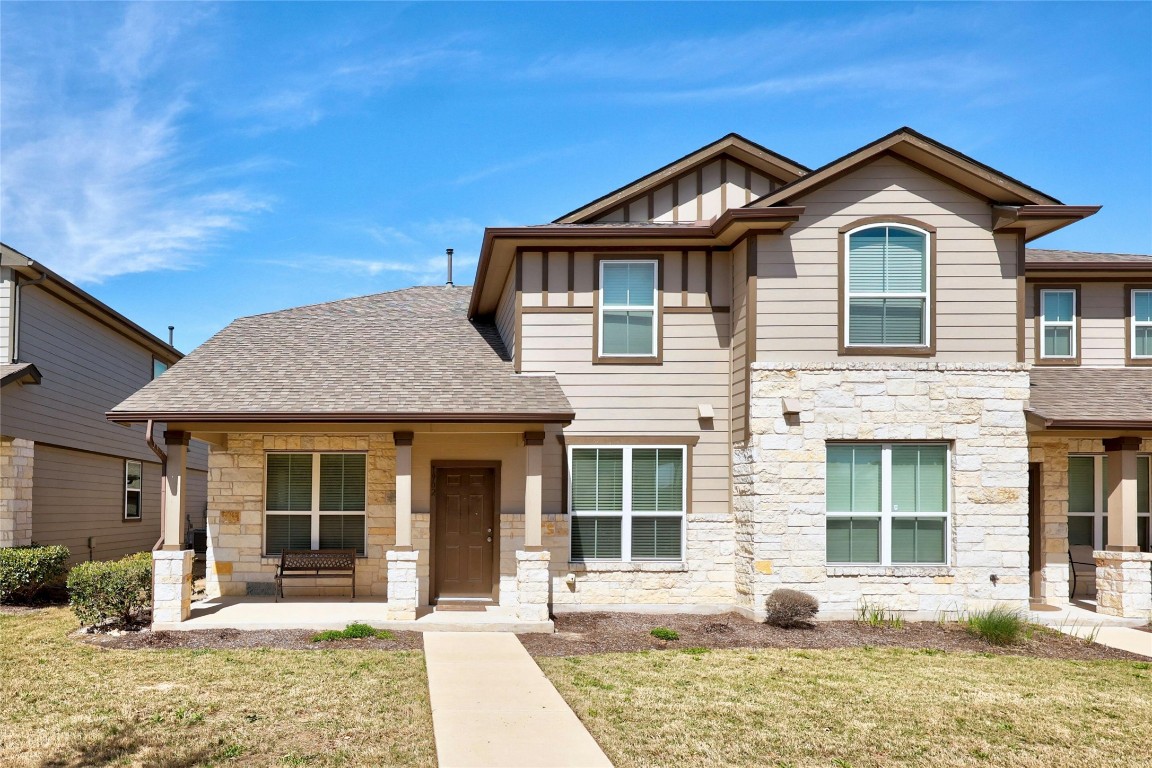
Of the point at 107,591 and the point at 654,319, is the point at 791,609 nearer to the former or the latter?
the point at 654,319

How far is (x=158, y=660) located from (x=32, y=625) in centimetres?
367

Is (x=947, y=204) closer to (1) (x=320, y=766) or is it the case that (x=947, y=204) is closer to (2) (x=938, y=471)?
(2) (x=938, y=471)

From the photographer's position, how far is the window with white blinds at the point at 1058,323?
14922 mm

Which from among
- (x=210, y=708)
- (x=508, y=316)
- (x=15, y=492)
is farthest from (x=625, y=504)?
(x=15, y=492)

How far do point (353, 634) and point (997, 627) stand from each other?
7.91m

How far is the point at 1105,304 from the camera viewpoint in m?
14.9

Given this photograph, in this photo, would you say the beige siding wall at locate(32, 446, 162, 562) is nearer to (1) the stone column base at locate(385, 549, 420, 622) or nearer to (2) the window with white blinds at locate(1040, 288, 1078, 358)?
(1) the stone column base at locate(385, 549, 420, 622)

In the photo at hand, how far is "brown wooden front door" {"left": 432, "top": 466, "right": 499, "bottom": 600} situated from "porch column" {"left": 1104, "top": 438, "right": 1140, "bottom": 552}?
899 cm

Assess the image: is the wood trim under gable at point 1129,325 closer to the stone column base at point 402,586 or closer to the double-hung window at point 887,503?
the double-hung window at point 887,503


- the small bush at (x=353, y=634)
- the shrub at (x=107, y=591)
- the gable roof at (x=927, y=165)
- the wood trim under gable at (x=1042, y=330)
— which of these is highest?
the gable roof at (x=927, y=165)

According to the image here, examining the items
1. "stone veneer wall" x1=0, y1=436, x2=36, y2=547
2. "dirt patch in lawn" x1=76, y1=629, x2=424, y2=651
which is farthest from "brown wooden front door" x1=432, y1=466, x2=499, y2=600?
"stone veneer wall" x1=0, y1=436, x2=36, y2=547

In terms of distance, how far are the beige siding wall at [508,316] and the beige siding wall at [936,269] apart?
3.74m

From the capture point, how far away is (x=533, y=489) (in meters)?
11.9

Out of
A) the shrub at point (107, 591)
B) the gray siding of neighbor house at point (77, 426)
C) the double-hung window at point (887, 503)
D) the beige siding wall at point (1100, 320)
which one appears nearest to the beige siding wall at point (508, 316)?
the double-hung window at point (887, 503)
